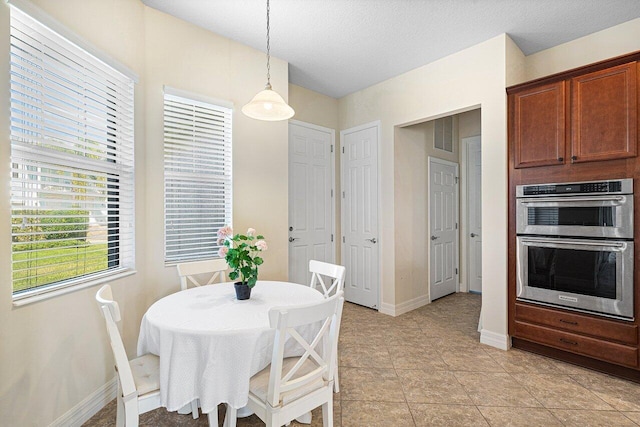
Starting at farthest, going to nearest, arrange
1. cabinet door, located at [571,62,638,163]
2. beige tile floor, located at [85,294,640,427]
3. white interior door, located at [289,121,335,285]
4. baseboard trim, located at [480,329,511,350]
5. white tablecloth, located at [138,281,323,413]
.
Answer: white interior door, located at [289,121,335,285]
baseboard trim, located at [480,329,511,350]
cabinet door, located at [571,62,638,163]
beige tile floor, located at [85,294,640,427]
white tablecloth, located at [138,281,323,413]

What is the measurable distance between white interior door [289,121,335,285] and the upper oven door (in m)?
2.32

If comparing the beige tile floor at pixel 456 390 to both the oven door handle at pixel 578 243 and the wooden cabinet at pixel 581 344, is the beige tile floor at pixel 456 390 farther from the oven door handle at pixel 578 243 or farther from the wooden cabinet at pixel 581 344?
the oven door handle at pixel 578 243

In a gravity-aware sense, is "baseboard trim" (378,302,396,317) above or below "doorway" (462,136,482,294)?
below

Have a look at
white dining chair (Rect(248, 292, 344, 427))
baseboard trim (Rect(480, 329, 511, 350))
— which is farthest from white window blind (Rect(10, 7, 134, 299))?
baseboard trim (Rect(480, 329, 511, 350))

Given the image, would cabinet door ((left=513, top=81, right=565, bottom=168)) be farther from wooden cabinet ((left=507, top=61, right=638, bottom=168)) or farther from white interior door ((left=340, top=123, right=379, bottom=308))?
white interior door ((left=340, top=123, right=379, bottom=308))

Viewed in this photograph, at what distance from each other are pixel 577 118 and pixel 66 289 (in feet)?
12.5

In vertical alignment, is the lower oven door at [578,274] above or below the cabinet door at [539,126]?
below

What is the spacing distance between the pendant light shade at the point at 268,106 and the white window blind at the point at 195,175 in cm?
86

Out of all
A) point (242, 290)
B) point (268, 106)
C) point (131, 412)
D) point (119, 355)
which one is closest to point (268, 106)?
point (268, 106)

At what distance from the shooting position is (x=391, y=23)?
274cm

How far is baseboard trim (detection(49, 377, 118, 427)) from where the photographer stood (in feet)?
5.88

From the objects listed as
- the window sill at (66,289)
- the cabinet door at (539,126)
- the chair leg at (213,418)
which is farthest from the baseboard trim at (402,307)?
the window sill at (66,289)

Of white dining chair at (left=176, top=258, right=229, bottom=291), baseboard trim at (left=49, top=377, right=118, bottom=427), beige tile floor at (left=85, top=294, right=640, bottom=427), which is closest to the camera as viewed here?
baseboard trim at (left=49, top=377, right=118, bottom=427)

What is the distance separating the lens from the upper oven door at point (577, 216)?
2.29 metres
